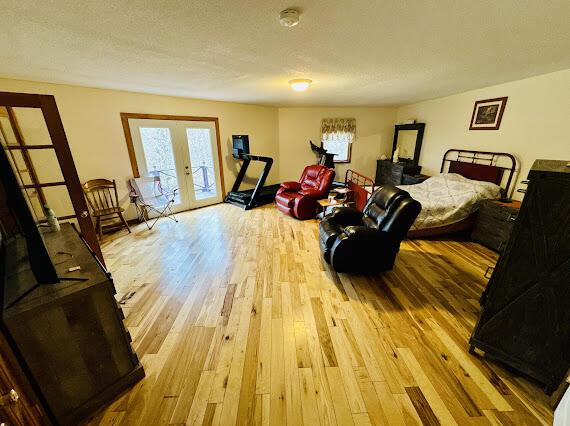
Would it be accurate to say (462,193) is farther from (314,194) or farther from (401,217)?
(314,194)

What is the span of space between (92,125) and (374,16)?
4069 millimetres

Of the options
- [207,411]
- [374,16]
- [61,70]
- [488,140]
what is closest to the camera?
[207,411]

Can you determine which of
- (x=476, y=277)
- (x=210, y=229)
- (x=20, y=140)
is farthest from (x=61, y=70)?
(x=476, y=277)

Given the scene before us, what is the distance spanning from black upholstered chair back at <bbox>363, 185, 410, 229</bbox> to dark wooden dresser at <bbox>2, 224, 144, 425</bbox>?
2352mm

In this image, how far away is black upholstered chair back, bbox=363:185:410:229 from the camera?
2303mm

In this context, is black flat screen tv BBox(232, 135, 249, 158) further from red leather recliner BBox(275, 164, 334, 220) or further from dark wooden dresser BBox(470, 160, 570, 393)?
dark wooden dresser BBox(470, 160, 570, 393)

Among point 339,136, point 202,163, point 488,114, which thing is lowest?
point 202,163

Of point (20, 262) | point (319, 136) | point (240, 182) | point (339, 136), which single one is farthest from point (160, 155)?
point (339, 136)

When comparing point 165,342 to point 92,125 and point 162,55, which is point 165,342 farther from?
point 92,125

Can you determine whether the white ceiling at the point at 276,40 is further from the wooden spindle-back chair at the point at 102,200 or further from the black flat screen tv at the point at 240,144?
the black flat screen tv at the point at 240,144

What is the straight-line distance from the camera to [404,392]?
1.31m

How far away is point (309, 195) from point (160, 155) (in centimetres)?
296

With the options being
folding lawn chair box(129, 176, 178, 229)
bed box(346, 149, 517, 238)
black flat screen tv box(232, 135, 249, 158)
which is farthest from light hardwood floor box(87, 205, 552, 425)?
black flat screen tv box(232, 135, 249, 158)

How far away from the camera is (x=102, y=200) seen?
143 inches
